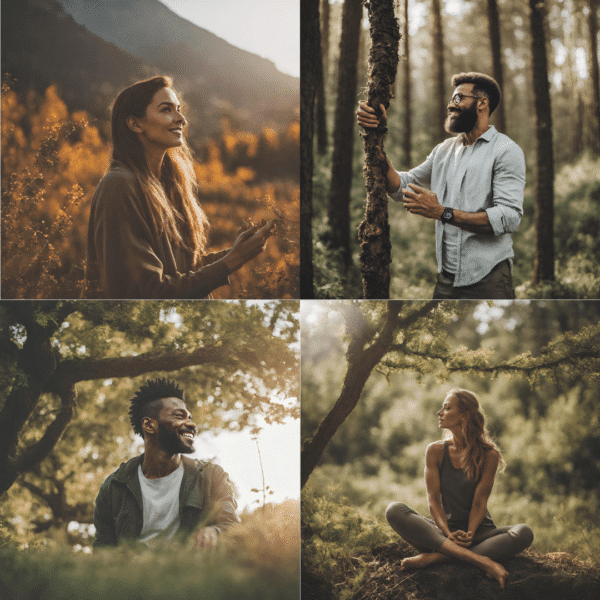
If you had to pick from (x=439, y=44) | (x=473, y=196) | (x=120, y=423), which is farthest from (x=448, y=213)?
(x=439, y=44)

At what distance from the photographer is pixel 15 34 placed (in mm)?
5250

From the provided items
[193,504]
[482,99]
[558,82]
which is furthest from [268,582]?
[558,82]

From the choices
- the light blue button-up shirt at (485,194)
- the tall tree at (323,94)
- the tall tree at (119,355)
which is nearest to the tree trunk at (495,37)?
the tall tree at (323,94)

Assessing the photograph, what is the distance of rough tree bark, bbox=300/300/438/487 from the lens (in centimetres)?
448

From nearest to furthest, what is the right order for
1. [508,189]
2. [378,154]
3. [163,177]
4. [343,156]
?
[508,189]
[378,154]
[163,177]
[343,156]

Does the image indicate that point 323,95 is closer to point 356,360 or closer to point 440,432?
point 356,360

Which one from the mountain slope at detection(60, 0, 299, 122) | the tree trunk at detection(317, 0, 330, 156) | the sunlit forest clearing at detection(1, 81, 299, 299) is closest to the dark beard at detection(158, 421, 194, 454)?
the sunlit forest clearing at detection(1, 81, 299, 299)

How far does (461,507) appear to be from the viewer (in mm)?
4367

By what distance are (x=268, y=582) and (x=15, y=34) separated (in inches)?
194

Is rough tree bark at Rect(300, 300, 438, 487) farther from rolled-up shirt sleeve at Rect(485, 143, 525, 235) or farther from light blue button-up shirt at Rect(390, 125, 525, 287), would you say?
rolled-up shirt sleeve at Rect(485, 143, 525, 235)

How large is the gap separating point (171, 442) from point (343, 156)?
468 centimetres

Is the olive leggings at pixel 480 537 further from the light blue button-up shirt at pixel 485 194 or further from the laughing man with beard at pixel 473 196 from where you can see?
the light blue button-up shirt at pixel 485 194

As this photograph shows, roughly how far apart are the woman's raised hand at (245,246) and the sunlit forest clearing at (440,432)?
945 mm

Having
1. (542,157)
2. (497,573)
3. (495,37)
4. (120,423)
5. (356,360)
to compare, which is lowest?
(497,573)
